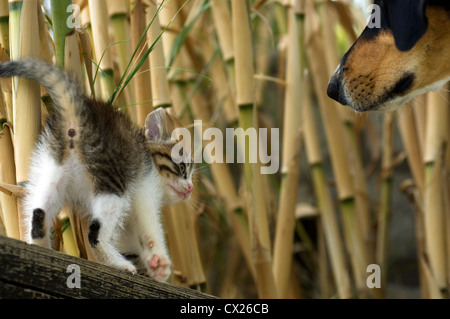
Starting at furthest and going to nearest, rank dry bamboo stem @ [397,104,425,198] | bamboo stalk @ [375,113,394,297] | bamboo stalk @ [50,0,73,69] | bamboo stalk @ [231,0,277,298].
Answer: bamboo stalk @ [375,113,394,297], dry bamboo stem @ [397,104,425,198], bamboo stalk @ [231,0,277,298], bamboo stalk @ [50,0,73,69]

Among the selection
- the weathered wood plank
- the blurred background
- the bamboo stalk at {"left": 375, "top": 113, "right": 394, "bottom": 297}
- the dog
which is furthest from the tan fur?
the bamboo stalk at {"left": 375, "top": 113, "right": 394, "bottom": 297}

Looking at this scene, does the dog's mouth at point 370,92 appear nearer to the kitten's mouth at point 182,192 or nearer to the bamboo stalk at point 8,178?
the kitten's mouth at point 182,192

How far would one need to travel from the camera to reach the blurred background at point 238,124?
1.01 m

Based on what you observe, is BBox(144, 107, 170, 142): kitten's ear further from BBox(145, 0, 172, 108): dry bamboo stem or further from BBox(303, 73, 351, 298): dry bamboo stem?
Answer: BBox(303, 73, 351, 298): dry bamboo stem

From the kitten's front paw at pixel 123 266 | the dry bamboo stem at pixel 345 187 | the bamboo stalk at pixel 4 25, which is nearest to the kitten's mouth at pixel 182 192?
the kitten's front paw at pixel 123 266

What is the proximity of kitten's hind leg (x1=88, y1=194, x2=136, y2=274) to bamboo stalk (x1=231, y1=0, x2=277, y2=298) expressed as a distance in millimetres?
472

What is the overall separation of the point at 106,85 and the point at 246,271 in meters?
1.44

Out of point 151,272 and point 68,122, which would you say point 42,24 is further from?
point 151,272

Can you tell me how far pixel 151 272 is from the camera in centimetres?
104

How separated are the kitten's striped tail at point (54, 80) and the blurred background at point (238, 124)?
0.12 ft

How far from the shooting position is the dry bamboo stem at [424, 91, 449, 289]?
1621 mm

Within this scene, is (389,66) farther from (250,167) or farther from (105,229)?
(105,229)

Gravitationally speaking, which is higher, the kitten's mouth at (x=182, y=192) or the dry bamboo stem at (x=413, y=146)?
the dry bamboo stem at (x=413, y=146)

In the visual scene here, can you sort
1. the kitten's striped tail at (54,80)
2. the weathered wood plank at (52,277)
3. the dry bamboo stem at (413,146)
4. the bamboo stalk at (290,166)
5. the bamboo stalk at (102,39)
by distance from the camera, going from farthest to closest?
1. the dry bamboo stem at (413,146)
2. the bamboo stalk at (290,166)
3. the bamboo stalk at (102,39)
4. the kitten's striped tail at (54,80)
5. the weathered wood plank at (52,277)
